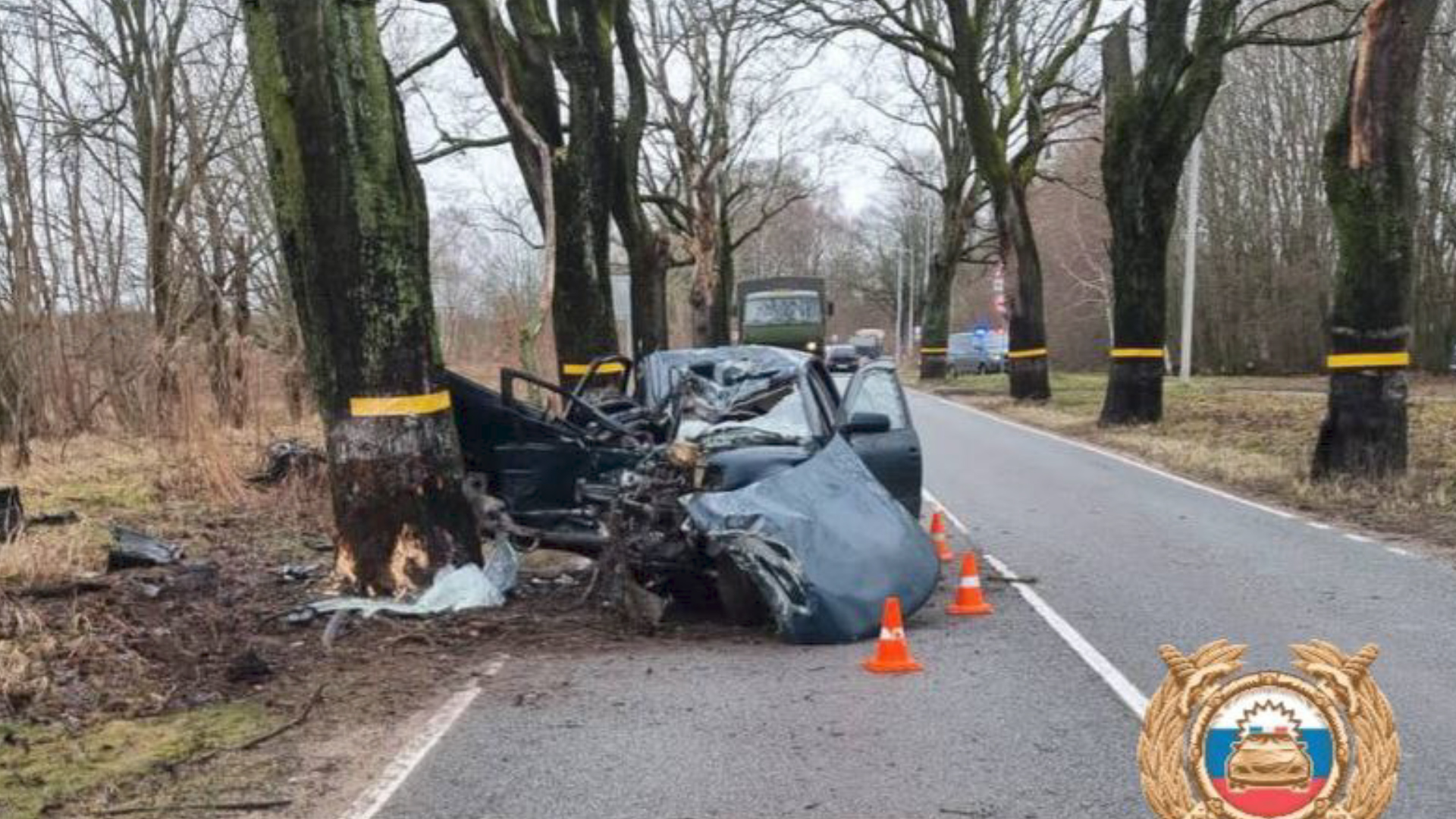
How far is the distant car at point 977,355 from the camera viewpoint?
172ft

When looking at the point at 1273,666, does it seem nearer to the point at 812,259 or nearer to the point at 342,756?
the point at 342,756

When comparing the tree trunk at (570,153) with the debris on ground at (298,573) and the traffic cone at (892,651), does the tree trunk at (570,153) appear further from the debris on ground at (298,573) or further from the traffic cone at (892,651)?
the traffic cone at (892,651)

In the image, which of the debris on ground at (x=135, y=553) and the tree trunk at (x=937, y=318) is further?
the tree trunk at (x=937, y=318)

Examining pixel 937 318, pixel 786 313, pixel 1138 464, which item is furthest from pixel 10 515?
pixel 937 318

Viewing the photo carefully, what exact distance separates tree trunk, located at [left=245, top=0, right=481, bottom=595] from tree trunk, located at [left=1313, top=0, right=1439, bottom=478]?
31.8 feet

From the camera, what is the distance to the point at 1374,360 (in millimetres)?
12320

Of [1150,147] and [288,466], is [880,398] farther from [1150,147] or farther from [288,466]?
[1150,147]

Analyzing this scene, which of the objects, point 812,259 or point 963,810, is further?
point 812,259

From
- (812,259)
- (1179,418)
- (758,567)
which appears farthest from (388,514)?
(812,259)

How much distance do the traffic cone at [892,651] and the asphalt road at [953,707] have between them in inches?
4.1

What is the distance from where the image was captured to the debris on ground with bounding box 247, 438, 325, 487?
39.6 feet

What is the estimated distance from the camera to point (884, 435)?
9.60 metres

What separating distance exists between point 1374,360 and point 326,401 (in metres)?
10.4

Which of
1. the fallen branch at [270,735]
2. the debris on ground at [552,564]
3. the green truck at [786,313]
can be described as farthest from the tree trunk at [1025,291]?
the fallen branch at [270,735]
